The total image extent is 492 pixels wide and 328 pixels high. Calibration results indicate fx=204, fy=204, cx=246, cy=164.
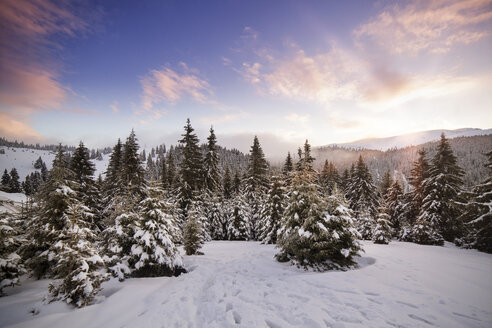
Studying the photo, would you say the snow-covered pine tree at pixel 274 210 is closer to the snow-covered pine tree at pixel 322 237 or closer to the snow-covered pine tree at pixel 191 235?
the snow-covered pine tree at pixel 191 235

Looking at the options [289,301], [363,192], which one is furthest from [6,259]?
[363,192]

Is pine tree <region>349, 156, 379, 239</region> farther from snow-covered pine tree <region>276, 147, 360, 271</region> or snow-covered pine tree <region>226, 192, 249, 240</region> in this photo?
snow-covered pine tree <region>276, 147, 360, 271</region>

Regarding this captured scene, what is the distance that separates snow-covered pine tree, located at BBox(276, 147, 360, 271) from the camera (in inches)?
376

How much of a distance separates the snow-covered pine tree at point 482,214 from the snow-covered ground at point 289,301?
22.9 ft

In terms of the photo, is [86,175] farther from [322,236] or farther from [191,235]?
[322,236]

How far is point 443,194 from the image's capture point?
21938 mm

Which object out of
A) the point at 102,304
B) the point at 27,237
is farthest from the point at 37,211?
the point at 102,304

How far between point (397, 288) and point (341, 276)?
1.82 m

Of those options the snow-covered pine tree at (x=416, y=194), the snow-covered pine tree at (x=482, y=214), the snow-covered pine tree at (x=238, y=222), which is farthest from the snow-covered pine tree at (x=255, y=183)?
the snow-covered pine tree at (x=482, y=214)

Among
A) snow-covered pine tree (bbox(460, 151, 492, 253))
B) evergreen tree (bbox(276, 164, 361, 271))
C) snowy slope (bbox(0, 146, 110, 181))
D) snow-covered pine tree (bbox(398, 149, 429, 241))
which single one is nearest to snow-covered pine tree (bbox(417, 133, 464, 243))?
snow-covered pine tree (bbox(398, 149, 429, 241))

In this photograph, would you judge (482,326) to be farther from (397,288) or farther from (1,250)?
(1,250)

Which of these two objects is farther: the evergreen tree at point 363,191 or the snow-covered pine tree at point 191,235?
the evergreen tree at point 363,191

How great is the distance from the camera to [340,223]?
32.5ft

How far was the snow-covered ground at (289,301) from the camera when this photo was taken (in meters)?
5.09
